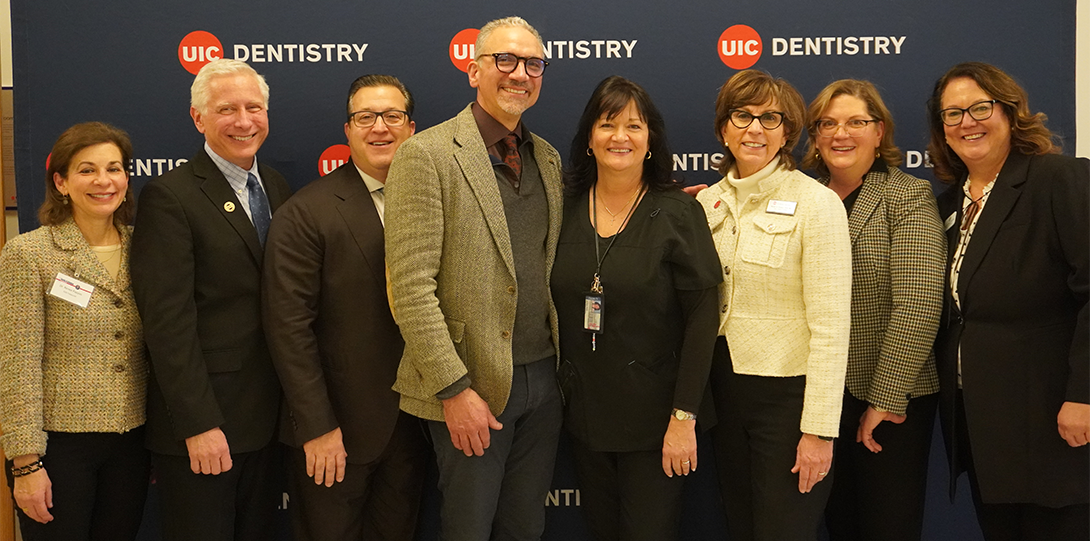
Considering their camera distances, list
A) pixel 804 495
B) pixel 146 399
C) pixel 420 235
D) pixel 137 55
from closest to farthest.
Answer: pixel 420 235
pixel 804 495
pixel 146 399
pixel 137 55

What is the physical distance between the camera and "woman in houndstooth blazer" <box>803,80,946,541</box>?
2322 mm

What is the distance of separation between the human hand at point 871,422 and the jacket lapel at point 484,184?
1274 mm

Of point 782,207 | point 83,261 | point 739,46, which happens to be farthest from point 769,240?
point 83,261

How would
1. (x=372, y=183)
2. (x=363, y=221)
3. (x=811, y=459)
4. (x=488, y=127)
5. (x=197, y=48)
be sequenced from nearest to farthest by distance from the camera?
1. (x=811, y=459)
2. (x=488, y=127)
3. (x=363, y=221)
4. (x=372, y=183)
5. (x=197, y=48)

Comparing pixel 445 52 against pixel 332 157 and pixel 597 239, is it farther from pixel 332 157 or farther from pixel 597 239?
pixel 597 239

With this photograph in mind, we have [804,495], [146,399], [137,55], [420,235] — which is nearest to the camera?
[420,235]

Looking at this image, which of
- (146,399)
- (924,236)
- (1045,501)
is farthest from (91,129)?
(1045,501)

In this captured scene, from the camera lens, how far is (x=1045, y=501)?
2.17m

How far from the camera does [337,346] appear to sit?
7.78 ft

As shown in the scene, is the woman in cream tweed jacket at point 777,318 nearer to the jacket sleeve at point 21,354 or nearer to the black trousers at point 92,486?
the black trousers at point 92,486

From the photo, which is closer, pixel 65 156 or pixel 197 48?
pixel 65 156

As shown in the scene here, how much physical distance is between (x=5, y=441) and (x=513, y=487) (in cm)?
154

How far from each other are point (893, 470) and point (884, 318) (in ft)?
1.65

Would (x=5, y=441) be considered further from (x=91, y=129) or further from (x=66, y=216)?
(x=91, y=129)
